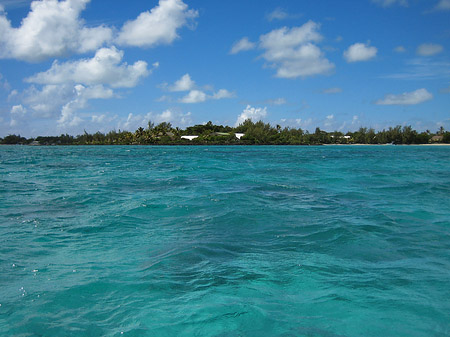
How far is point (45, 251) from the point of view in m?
5.92

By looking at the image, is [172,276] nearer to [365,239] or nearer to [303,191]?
[365,239]

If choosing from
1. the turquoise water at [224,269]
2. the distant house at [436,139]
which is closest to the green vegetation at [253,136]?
the distant house at [436,139]

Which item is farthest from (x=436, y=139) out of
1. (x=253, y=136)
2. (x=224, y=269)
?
(x=224, y=269)

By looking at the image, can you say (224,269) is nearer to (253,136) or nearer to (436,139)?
(253,136)

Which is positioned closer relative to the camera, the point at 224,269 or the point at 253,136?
the point at 224,269

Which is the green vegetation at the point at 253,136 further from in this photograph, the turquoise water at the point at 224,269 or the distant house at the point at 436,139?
the turquoise water at the point at 224,269

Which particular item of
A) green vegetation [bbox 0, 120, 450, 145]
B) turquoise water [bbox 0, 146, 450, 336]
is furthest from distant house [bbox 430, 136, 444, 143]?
turquoise water [bbox 0, 146, 450, 336]

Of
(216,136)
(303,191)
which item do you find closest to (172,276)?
(303,191)

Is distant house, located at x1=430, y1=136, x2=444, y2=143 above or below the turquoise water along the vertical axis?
above

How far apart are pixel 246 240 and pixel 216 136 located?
128690 mm

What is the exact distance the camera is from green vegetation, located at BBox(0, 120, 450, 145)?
445 feet

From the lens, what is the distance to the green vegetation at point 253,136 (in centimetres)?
13550

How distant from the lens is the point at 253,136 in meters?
139

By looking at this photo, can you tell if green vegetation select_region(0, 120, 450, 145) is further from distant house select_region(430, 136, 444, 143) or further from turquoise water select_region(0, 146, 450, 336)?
turquoise water select_region(0, 146, 450, 336)
